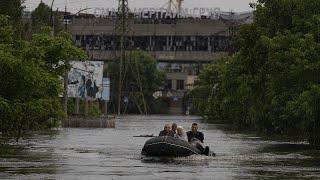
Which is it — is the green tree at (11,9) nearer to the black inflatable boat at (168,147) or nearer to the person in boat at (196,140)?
the person in boat at (196,140)

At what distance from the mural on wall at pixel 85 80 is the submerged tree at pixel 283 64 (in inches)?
888

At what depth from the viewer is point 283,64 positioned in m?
57.3

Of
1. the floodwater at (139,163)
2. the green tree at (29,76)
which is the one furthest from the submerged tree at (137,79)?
the floodwater at (139,163)

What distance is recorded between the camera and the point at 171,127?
4525 cm

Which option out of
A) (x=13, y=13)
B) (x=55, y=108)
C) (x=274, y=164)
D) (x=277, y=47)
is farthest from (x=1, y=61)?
(x=13, y=13)

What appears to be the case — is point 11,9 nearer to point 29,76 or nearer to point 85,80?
point 29,76

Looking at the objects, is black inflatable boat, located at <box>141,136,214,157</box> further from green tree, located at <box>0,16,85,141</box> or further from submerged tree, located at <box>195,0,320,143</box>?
submerged tree, located at <box>195,0,320,143</box>

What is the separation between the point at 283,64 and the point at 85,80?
43947 millimetres

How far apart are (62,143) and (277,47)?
1316 centimetres

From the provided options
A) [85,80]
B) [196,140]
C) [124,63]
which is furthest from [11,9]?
[124,63]

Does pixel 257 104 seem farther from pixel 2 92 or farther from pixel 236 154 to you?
pixel 2 92

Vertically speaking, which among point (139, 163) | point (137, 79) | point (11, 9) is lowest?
point (137, 79)

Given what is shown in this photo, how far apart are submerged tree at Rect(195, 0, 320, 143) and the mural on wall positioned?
74.0ft

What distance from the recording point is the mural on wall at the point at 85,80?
97.6 m
